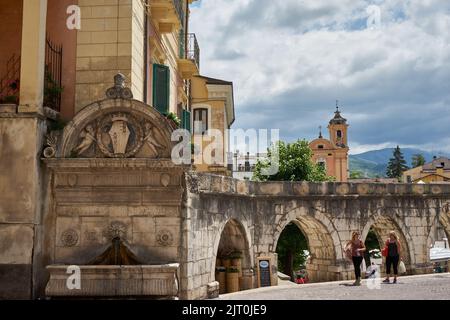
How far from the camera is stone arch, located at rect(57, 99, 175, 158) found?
11.6m

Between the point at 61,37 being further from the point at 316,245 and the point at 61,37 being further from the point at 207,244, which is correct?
the point at 316,245

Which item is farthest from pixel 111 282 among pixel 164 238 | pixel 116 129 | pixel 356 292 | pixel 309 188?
pixel 309 188

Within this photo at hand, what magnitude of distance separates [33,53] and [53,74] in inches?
45.2

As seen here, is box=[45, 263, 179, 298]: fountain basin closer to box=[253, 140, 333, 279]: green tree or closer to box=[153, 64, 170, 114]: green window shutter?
box=[153, 64, 170, 114]: green window shutter

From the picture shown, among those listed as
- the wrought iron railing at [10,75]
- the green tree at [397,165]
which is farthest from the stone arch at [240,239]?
the green tree at [397,165]

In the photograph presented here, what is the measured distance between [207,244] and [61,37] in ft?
20.1

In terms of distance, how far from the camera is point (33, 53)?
11.8 metres

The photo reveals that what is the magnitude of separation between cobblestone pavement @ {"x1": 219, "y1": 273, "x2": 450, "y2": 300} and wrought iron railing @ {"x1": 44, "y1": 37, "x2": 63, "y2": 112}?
6.19m

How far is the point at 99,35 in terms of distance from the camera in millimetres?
12711

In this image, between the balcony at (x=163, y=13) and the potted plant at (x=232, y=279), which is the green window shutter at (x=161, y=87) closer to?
the balcony at (x=163, y=13)

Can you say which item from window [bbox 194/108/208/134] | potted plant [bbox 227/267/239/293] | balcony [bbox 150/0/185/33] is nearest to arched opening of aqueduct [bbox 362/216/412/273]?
potted plant [bbox 227/267/239/293]

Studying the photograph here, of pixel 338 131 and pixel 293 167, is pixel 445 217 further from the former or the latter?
pixel 338 131

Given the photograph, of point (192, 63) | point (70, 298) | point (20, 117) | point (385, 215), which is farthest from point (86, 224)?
point (385, 215)

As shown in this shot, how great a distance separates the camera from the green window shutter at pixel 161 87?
14.8 meters
